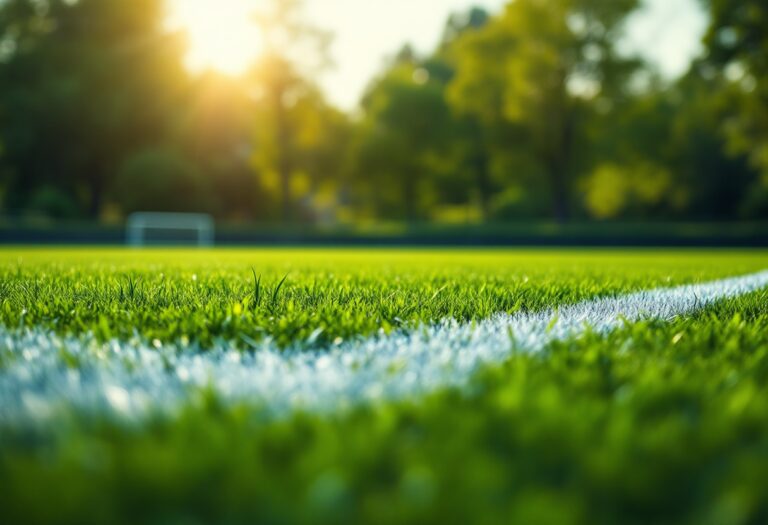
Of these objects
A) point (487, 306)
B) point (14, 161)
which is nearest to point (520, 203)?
point (14, 161)

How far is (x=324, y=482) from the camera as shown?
88 cm

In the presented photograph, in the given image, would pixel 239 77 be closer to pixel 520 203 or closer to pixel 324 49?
pixel 324 49

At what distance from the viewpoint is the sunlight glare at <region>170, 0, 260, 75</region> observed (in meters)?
33.0

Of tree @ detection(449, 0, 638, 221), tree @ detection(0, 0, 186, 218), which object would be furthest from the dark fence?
tree @ detection(0, 0, 186, 218)

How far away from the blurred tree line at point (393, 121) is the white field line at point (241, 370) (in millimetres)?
31527

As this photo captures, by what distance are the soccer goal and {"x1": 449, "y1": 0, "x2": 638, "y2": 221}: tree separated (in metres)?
16.3

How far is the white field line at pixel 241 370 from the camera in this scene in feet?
4.37

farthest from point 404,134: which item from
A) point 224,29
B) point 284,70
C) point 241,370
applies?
point 241,370

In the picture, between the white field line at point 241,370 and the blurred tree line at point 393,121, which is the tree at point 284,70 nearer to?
the blurred tree line at point 393,121

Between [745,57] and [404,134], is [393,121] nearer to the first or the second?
[404,134]

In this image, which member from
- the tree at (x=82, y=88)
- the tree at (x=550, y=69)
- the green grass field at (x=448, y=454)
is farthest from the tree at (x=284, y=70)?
the green grass field at (x=448, y=454)

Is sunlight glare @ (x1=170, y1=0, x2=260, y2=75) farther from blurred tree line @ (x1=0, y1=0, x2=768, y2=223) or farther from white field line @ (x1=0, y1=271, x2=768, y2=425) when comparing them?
white field line @ (x1=0, y1=271, x2=768, y2=425)

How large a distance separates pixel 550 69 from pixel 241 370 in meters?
33.9

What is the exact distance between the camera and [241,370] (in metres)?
1.66
